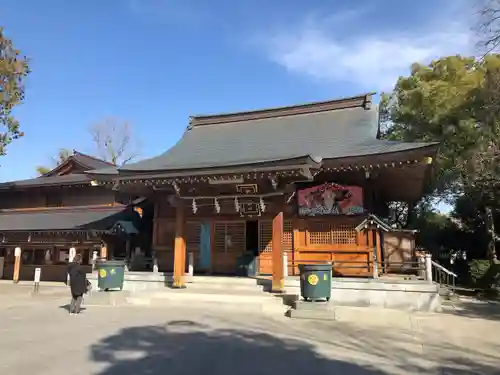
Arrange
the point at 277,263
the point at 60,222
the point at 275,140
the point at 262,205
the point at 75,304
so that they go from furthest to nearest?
the point at 60,222, the point at 275,140, the point at 262,205, the point at 277,263, the point at 75,304

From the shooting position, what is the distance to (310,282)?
9281 mm

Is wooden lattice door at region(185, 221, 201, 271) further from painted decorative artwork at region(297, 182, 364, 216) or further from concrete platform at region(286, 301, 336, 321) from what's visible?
concrete platform at region(286, 301, 336, 321)

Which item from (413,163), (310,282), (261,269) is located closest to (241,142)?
(261,269)

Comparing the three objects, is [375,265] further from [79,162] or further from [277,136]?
[79,162]

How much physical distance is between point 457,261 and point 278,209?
50.3 feet

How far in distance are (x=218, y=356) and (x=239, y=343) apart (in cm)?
89

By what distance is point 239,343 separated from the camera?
697cm

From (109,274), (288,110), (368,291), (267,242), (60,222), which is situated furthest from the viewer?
(60,222)

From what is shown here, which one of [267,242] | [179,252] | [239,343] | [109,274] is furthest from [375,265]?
[109,274]

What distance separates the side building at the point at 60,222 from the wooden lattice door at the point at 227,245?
441cm

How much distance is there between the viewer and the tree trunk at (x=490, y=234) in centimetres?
2000

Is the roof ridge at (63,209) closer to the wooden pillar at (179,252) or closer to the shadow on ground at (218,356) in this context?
the wooden pillar at (179,252)

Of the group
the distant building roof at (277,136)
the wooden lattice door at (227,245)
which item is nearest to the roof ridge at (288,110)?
the distant building roof at (277,136)

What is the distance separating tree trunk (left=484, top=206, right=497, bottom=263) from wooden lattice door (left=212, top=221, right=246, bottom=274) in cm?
1299
